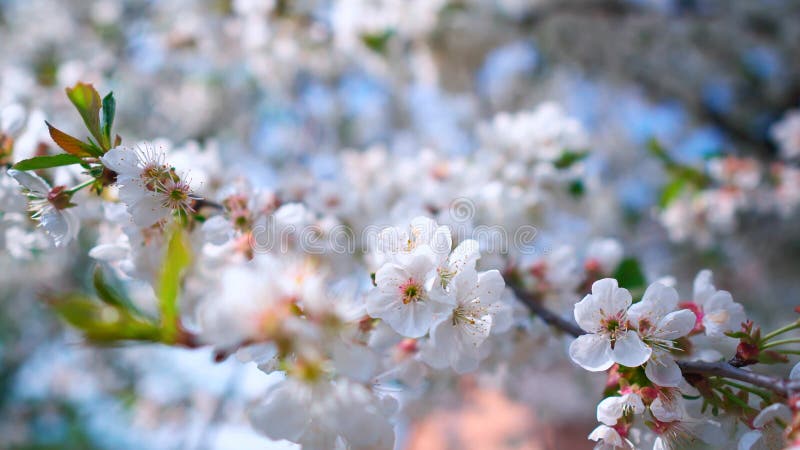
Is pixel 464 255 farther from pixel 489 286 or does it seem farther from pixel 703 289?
pixel 703 289

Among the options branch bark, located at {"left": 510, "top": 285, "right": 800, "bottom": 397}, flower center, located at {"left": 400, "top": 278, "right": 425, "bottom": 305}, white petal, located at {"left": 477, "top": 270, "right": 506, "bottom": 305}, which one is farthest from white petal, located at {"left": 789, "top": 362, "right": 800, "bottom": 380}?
flower center, located at {"left": 400, "top": 278, "right": 425, "bottom": 305}

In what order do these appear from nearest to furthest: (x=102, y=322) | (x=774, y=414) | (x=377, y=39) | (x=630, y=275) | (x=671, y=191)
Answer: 1. (x=102, y=322)
2. (x=774, y=414)
3. (x=630, y=275)
4. (x=671, y=191)
5. (x=377, y=39)

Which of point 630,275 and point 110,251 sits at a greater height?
point 110,251

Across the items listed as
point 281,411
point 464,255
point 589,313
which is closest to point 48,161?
point 281,411

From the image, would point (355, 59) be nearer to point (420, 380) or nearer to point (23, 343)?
point (420, 380)

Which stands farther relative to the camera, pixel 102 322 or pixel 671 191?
pixel 671 191

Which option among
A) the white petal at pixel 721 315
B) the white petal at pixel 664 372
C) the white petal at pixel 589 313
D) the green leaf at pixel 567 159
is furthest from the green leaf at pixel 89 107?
the green leaf at pixel 567 159
